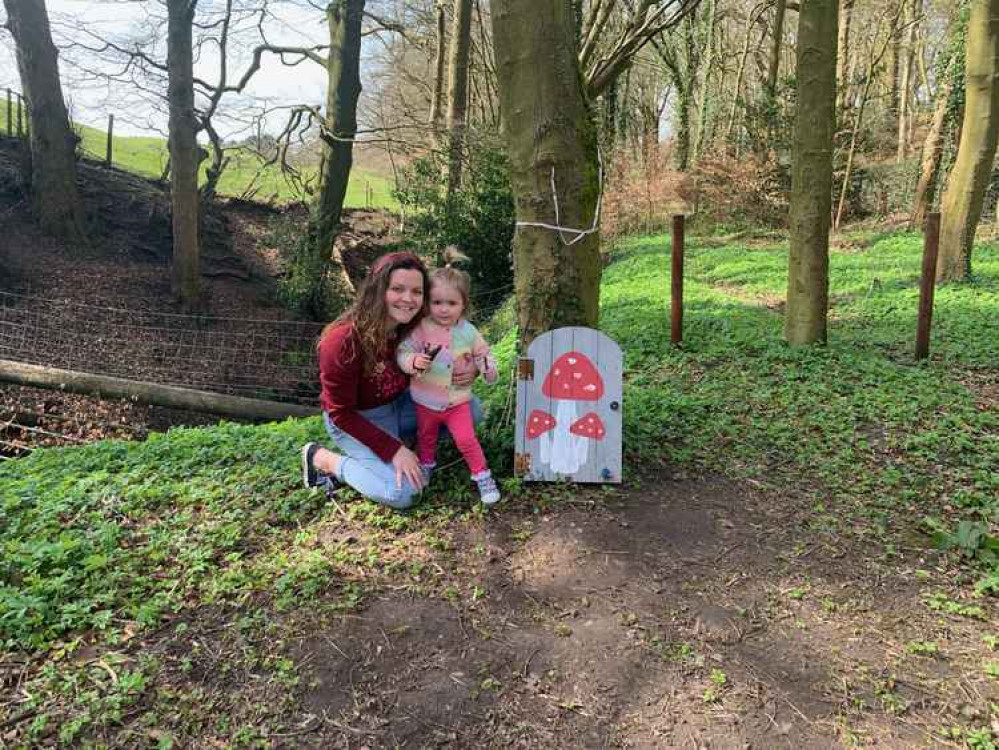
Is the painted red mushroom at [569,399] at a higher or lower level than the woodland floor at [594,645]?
higher

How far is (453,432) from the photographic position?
11.0 feet

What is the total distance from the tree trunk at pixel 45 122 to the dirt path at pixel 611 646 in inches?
477

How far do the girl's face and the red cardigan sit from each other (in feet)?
0.96

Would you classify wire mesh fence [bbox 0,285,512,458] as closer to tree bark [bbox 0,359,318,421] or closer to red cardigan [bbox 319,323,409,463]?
tree bark [bbox 0,359,318,421]

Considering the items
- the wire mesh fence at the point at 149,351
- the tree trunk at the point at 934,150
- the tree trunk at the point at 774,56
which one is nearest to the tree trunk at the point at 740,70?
the tree trunk at the point at 774,56

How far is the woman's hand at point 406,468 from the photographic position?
3.19 m

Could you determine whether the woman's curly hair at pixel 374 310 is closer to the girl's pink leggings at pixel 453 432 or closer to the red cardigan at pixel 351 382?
the red cardigan at pixel 351 382

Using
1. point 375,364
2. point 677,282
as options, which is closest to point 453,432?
point 375,364

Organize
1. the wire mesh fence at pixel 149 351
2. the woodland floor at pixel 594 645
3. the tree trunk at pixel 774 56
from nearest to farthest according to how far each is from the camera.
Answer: the woodland floor at pixel 594 645, the wire mesh fence at pixel 149 351, the tree trunk at pixel 774 56

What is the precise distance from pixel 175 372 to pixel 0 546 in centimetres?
644

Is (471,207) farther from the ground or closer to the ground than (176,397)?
farther from the ground

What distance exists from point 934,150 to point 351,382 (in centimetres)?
1520

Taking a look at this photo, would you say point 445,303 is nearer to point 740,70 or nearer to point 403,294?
point 403,294

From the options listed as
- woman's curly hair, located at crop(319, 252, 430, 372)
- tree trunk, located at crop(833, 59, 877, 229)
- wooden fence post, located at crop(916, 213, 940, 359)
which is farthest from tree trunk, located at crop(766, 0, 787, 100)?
woman's curly hair, located at crop(319, 252, 430, 372)
